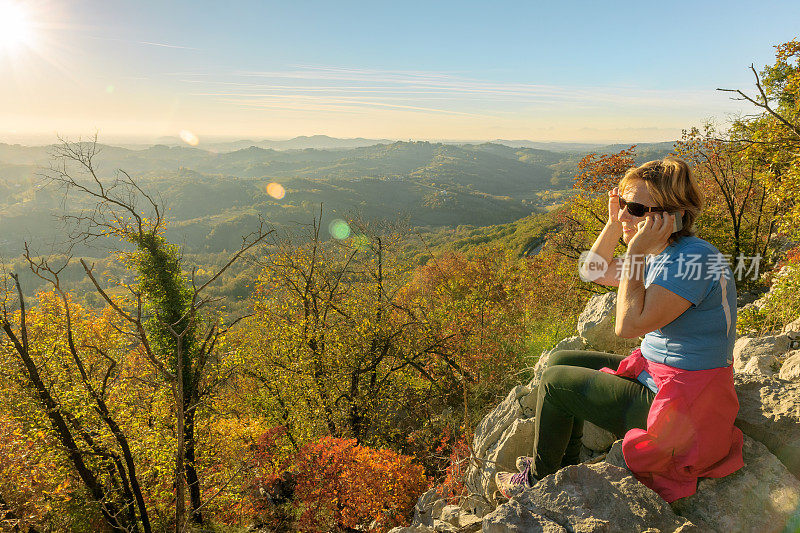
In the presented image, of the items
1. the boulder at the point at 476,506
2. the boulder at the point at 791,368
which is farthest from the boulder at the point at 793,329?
the boulder at the point at 476,506

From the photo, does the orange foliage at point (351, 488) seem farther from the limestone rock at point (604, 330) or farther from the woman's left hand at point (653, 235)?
the woman's left hand at point (653, 235)

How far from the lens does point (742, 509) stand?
2918 millimetres

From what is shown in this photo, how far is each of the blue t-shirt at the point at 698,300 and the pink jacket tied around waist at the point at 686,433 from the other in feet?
0.40

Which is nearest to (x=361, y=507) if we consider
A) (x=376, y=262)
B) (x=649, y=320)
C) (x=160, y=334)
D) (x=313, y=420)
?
(x=313, y=420)

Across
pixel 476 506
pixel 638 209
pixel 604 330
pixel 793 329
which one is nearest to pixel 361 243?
pixel 604 330

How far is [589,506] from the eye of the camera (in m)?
3.04

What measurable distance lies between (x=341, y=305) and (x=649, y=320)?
1457 centimetres

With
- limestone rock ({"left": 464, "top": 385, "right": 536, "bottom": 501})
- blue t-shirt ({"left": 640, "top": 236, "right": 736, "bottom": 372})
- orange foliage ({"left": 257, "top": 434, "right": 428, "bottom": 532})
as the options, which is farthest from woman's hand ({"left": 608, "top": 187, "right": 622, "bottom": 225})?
orange foliage ({"left": 257, "top": 434, "right": 428, "bottom": 532})

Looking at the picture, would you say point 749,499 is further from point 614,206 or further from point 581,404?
point 614,206

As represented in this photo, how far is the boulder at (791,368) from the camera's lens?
414 centimetres

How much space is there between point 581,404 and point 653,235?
1.55 m

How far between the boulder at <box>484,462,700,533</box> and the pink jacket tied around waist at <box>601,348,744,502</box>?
0.16 metres

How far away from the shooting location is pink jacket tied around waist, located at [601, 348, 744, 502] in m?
2.68

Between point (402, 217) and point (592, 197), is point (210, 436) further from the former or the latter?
point (592, 197)
